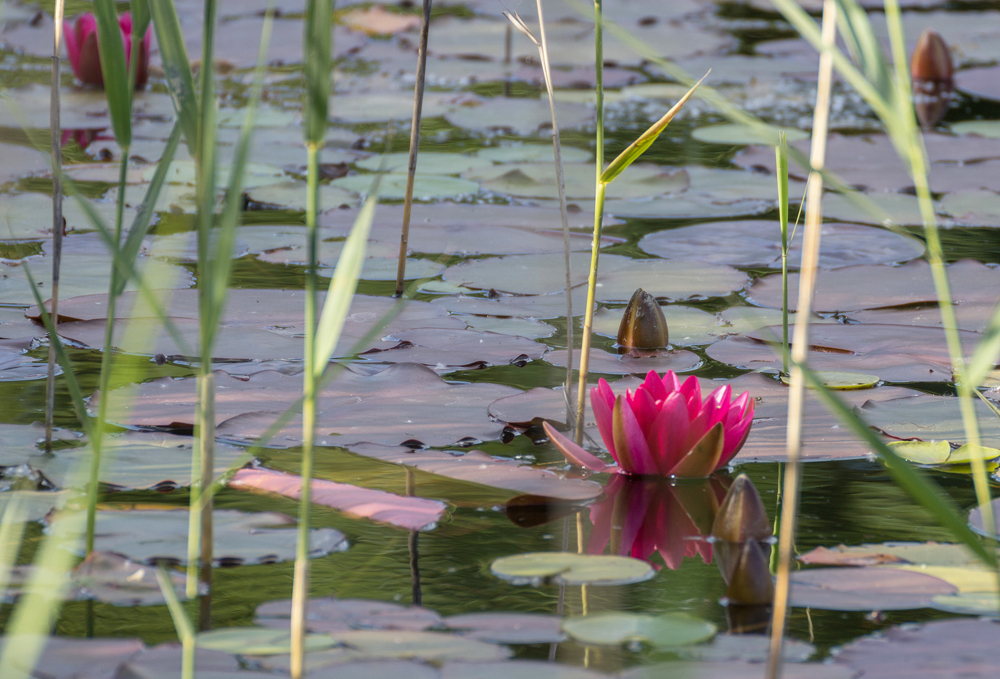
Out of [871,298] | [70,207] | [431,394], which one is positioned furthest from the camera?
[70,207]

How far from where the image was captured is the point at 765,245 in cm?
253

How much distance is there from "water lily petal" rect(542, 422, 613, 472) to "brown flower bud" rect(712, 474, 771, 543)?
0.69ft

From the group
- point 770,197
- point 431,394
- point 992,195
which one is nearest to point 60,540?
point 431,394

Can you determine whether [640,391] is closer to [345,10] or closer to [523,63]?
[523,63]

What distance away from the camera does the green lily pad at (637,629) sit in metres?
1.01

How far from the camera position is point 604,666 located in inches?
38.1

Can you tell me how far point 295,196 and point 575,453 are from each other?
1571 millimetres

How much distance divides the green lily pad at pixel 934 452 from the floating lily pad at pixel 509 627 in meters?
0.65

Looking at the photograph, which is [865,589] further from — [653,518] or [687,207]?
[687,207]

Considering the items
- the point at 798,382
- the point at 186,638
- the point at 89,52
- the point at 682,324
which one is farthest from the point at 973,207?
the point at 89,52

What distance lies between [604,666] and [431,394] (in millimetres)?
759

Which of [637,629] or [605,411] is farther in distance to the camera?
[605,411]

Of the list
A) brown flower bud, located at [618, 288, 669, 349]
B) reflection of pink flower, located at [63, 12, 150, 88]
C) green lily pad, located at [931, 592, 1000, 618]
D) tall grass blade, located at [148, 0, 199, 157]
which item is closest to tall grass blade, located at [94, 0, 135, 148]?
tall grass blade, located at [148, 0, 199, 157]

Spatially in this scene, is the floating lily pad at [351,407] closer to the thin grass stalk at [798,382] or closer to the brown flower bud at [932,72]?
the thin grass stalk at [798,382]
